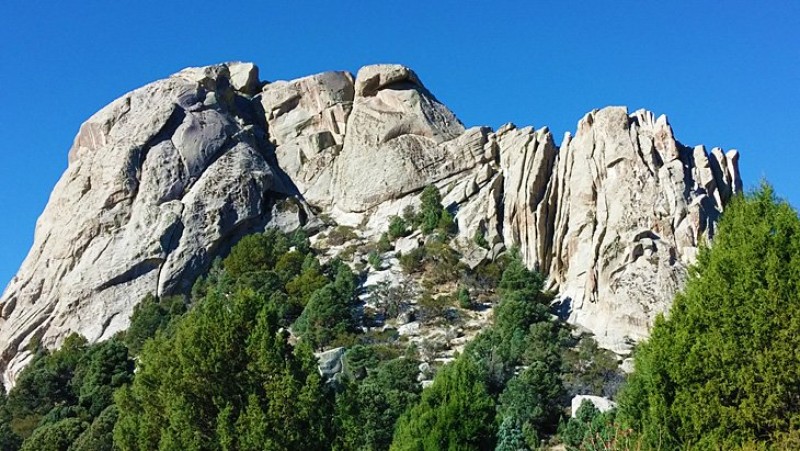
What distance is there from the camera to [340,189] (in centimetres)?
5747

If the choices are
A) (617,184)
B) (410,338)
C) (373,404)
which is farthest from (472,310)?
(373,404)

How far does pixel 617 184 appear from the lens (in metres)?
45.1

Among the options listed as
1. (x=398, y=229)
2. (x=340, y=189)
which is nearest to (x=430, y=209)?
(x=398, y=229)

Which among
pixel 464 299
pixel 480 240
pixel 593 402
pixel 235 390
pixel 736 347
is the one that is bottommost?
pixel 235 390

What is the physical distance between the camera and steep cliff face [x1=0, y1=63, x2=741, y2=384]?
143 feet

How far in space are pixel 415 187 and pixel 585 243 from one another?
41.4ft

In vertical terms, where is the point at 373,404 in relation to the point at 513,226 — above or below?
below

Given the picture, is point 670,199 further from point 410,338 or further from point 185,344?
point 185,344

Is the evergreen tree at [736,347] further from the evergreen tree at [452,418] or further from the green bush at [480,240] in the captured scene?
the green bush at [480,240]

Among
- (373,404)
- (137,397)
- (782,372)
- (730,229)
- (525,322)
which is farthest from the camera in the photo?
(525,322)

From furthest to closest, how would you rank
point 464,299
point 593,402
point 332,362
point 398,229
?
1. point 398,229
2. point 464,299
3. point 332,362
4. point 593,402

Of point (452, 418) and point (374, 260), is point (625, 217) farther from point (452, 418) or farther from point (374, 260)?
point (452, 418)

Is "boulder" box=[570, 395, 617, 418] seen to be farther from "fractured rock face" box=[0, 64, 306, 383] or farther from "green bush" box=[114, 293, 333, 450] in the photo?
"fractured rock face" box=[0, 64, 306, 383]

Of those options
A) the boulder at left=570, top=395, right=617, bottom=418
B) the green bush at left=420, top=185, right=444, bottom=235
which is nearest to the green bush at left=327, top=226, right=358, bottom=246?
the green bush at left=420, top=185, right=444, bottom=235
